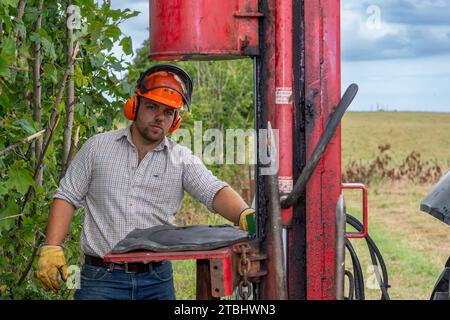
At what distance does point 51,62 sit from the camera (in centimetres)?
562

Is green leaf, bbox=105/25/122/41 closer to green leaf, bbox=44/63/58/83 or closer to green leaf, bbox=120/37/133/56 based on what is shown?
green leaf, bbox=120/37/133/56

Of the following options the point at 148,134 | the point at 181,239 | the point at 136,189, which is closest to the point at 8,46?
the point at 148,134

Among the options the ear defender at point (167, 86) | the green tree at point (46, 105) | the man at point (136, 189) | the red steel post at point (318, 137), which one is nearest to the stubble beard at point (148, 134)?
the man at point (136, 189)

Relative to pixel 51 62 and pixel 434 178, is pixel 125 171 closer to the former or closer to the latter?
pixel 51 62

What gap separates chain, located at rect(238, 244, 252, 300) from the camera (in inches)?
131

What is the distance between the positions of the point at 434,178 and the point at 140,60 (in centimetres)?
877

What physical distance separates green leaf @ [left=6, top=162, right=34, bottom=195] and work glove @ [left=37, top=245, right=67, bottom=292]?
0.44m

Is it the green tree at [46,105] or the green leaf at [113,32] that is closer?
the green tree at [46,105]

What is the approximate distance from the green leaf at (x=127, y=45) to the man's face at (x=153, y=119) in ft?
3.25

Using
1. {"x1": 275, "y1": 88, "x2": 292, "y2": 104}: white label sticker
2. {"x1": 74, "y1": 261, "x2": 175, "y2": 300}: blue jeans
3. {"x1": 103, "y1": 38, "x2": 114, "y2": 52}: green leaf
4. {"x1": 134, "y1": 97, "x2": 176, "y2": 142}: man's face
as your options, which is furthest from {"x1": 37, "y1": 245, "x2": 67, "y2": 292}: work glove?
{"x1": 275, "y1": 88, "x2": 292, "y2": 104}: white label sticker

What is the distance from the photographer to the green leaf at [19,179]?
496cm

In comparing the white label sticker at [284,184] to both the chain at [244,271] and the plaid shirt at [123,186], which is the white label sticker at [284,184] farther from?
the plaid shirt at [123,186]

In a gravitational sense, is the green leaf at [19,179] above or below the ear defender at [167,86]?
below

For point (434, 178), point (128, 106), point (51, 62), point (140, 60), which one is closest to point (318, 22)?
point (128, 106)
